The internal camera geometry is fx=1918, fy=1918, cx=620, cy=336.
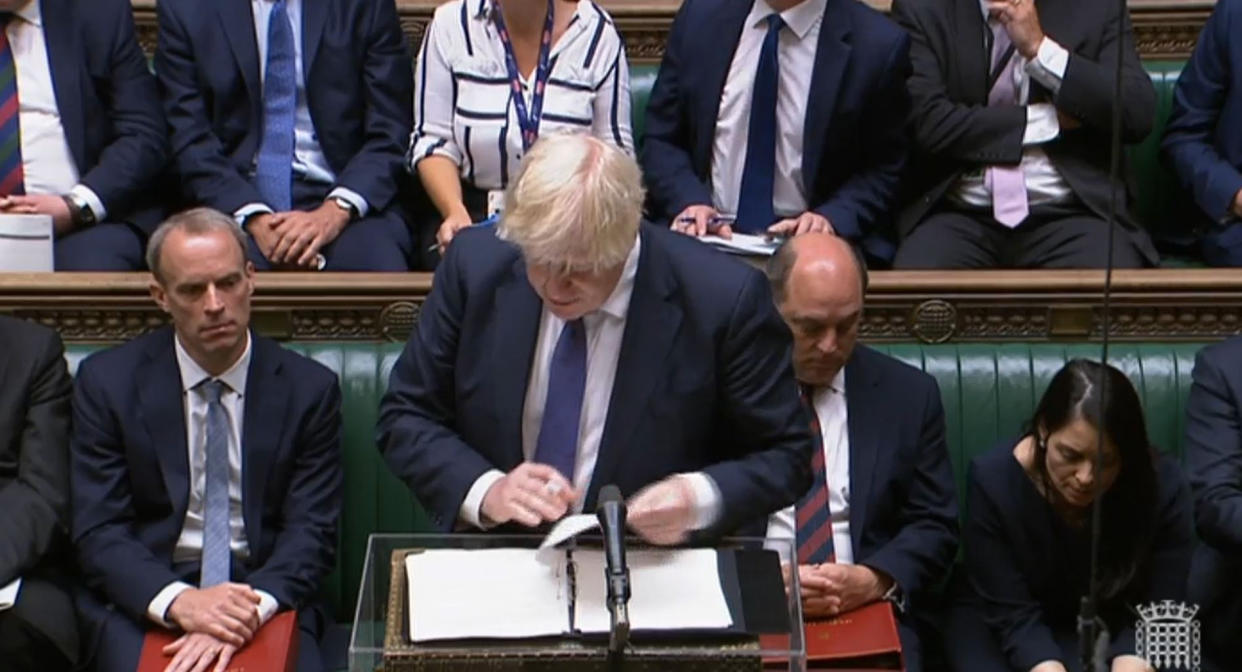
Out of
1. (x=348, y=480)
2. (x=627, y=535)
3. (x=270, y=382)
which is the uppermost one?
(x=627, y=535)

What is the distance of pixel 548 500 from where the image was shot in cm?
174

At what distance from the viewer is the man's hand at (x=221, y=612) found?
2402mm

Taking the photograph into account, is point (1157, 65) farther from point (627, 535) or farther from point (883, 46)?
point (627, 535)

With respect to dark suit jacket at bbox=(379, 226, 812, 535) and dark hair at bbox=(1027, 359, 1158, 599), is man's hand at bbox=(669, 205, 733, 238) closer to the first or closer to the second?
dark hair at bbox=(1027, 359, 1158, 599)

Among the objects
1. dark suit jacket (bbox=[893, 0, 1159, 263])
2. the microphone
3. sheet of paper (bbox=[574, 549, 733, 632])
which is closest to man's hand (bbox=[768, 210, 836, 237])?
dark suit jacket (bbox=[893, 0, 1159, 263])

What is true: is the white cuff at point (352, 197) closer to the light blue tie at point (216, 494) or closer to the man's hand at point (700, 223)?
the man's hand at point (700, 223)

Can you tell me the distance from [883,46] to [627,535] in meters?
1.65

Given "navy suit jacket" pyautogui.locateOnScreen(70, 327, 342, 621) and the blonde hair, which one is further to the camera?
"navy suit jacket" pyautogui.locateOnScreen(70, 327, 342, 621)

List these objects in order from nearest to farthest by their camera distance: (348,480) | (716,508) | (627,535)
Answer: (627,535)
(716,508)
(348,480)

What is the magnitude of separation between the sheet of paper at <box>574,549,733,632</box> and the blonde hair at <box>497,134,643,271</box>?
30cm

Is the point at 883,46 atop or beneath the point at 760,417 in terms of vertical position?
atop

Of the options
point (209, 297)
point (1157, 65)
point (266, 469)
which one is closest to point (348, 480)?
point (266, 469)

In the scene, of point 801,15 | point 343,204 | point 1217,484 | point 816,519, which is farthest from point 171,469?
point 1217,484

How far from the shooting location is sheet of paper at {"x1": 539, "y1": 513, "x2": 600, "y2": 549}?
164cm
